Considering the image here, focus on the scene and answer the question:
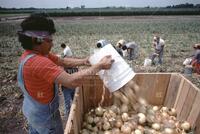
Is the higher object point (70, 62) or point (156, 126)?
point (70, 62)

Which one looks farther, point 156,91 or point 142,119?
point 156,91

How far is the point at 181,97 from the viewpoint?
3.34m

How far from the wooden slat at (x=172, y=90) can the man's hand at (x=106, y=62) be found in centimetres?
135

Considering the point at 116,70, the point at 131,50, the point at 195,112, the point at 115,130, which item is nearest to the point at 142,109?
the point at 115,130

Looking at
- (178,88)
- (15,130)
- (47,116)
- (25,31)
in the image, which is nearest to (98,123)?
(47,116)

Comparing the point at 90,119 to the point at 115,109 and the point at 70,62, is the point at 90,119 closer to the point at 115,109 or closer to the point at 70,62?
the point at 115,109

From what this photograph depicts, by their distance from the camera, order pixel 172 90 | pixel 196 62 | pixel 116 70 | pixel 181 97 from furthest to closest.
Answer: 1. pixel 196 62
2. pixel 172 90
3. pixel 181 97
4. pixel 116 70

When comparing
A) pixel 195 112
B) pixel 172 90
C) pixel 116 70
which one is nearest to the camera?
pixel 116 70

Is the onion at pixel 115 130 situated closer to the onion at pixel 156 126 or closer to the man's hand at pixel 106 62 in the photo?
the onion at pixel 156 126

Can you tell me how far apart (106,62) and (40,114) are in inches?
35.5

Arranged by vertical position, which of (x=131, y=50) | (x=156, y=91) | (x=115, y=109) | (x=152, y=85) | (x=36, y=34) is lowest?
(x=131, y=50)

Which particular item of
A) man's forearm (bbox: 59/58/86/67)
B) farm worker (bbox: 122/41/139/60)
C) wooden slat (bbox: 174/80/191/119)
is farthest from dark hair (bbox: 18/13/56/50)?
farm worker (bbox: 122/41/139/60)

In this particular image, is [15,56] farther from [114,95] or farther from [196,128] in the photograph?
[196,128]

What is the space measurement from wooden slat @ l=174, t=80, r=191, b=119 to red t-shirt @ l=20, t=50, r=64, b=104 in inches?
69.9
